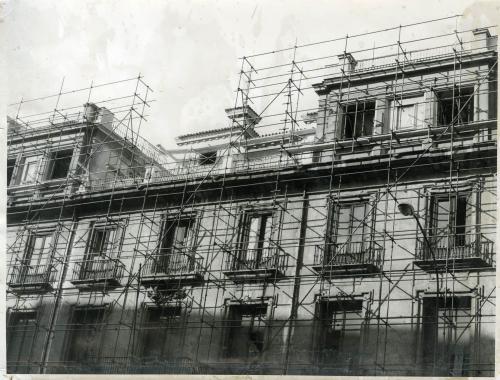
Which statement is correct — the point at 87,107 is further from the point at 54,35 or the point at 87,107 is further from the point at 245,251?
the point at 245,251

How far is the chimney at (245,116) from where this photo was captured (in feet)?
80.1

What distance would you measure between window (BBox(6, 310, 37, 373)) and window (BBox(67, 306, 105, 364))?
119cm

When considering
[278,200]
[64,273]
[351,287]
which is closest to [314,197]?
[278,200]

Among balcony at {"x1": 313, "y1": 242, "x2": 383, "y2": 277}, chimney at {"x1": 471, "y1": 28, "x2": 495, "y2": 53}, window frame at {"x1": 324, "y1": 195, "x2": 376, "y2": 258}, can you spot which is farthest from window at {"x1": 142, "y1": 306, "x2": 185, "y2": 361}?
chimney at {"x1": 471, "y1": 28, "x2": 495, "y2": 53}

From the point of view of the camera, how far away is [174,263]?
24125mm

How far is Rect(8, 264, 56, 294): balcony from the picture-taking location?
25.4 m

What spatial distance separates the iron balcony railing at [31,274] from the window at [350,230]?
8382 millimetres

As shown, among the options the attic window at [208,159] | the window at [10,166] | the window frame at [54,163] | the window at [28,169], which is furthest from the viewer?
the window at [10,166]

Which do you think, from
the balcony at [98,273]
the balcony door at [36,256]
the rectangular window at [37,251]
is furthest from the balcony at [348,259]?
the rectangular window at [37,251]

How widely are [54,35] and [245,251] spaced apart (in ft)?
24.2

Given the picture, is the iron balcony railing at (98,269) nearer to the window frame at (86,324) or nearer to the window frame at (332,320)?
the window frame at (86,324)

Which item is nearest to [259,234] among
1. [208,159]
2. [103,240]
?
[103,240]

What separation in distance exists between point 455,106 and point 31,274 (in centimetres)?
1298

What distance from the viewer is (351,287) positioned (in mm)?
21219
